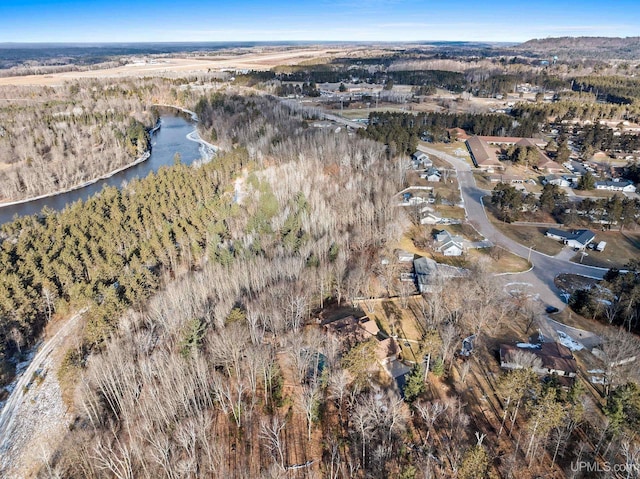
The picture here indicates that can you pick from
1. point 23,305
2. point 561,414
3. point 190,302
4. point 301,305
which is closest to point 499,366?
point 561,414

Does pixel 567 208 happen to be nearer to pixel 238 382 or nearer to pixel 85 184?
pixel 238 382

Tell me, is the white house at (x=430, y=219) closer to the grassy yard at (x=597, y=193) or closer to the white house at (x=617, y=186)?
the grassy yard at (x=597, y=193)

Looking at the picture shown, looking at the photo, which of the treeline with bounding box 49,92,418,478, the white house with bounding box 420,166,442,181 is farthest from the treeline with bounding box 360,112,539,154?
the treeline with bounding box 49,92,418,478

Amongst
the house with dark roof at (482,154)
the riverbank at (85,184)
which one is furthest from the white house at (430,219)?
the riverbank at (85,184)

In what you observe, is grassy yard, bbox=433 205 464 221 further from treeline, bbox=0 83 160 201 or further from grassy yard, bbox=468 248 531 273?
treeline, bbox=0 83 160 201

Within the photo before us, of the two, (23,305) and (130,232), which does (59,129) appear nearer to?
(130,232)
